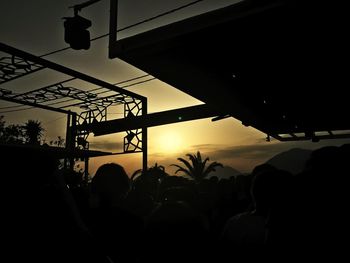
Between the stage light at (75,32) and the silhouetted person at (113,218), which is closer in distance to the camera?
the silhouetted person at (113,218)

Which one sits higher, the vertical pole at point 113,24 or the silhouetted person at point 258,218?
the vertical pole at point 113,24

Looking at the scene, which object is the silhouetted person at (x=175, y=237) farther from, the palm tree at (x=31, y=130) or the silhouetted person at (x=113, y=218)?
the palm tree at (x=31, y=130)

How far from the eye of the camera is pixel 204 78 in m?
5.36

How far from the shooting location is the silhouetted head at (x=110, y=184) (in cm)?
260

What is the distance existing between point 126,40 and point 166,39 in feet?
1.85

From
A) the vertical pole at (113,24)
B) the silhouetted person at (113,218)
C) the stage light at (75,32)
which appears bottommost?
the silhouetted person at (113,218)

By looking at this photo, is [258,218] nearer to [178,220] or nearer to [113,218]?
[178,220]

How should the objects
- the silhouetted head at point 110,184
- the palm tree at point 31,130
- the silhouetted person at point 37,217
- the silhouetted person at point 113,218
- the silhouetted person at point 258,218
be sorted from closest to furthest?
1. the silhouetted person at point 37,217
2. the silhouetted person at point 258,218
3. the silhouetted person at point 113,218
4. the silhouetted head at point 110,184
5. the palm tree at point 31,130

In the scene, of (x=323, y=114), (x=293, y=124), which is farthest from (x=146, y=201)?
(x=293, y=124)

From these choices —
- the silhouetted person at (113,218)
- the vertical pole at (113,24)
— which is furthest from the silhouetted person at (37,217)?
the vertical pole at (113,24)

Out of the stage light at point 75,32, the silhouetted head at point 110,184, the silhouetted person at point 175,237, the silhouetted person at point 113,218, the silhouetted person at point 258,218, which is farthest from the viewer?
the stage light at point 75,32

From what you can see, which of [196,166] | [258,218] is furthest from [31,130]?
[258,218]

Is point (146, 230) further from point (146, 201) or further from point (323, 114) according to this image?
point (323, 114)

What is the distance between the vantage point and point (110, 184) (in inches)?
103
